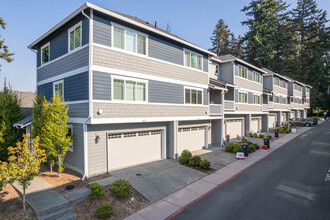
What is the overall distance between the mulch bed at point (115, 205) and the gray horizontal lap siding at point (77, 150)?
10.7 feet

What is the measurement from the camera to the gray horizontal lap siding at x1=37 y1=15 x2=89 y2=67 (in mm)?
11531

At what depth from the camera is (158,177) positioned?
38.7ft

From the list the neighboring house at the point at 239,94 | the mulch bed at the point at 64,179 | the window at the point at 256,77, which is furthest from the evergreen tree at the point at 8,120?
the window at the point at 256,77

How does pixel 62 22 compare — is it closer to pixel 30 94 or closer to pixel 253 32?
pixel 30 94

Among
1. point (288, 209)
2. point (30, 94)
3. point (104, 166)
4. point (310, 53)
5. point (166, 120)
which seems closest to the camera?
point (288, 209)

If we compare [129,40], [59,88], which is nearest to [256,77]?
[129,40]

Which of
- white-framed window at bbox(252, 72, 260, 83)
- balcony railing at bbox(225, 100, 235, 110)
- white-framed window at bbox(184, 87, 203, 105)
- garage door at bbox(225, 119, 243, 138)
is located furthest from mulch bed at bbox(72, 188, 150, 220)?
white-framed window at bbox(252, 72, 260, 83)

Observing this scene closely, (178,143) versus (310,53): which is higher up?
(310,53)

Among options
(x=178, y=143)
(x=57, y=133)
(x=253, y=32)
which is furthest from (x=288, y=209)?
(x=253, y=32)

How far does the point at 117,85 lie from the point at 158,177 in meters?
6.24

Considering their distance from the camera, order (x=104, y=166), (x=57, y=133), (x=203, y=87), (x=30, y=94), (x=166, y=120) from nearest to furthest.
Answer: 1. (x=57, y=133)
2. (x=104, y=166)
3. (x=166, y=120)
4. (x=203, y=87)
5. (x=30, y=94)

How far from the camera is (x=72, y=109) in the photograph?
41.2 feet

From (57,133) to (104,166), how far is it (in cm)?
336

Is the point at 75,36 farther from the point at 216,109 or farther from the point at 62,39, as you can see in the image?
the point at 216,109
